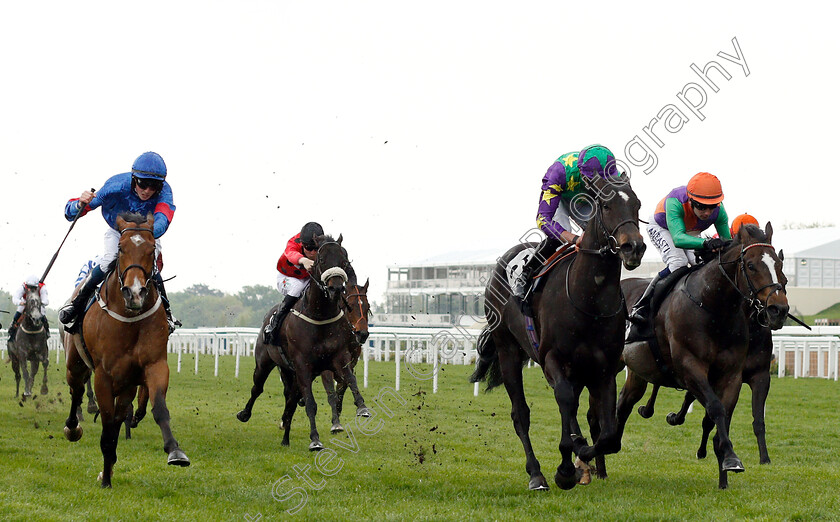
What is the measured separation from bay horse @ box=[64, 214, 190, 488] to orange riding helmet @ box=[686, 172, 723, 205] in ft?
12.3

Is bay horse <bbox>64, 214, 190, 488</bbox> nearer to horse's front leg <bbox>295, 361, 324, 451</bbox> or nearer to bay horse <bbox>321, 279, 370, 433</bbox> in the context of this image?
horse's front leg <bbox>295, 361, 324, 451</bbox>

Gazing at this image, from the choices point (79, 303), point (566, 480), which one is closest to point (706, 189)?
point (566, 480)

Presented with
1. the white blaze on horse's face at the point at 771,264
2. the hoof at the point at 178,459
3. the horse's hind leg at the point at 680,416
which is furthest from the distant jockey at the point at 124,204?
the horse's hind leg at the point at 680,416

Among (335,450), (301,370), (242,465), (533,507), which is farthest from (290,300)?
(533,507)

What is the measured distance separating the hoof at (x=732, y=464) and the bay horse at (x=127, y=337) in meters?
3.37

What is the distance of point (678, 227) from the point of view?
21.1 ft

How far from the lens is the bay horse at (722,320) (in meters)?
5.65

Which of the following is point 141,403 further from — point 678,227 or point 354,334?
point 678,227

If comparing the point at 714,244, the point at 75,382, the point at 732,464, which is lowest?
the point at 732,464

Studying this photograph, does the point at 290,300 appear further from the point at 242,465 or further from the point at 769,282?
the point at 769,282

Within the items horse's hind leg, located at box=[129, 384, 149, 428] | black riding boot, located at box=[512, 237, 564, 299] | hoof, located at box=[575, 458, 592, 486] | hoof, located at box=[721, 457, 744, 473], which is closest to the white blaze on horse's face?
hoof, located at box=[721, 457, 744, 473]

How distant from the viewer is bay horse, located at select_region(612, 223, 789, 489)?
18.5 feet

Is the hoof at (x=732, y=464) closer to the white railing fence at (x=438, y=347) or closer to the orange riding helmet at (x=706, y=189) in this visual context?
the orange riding helmet at (x=706, y=189)

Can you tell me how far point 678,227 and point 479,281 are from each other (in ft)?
92.5
